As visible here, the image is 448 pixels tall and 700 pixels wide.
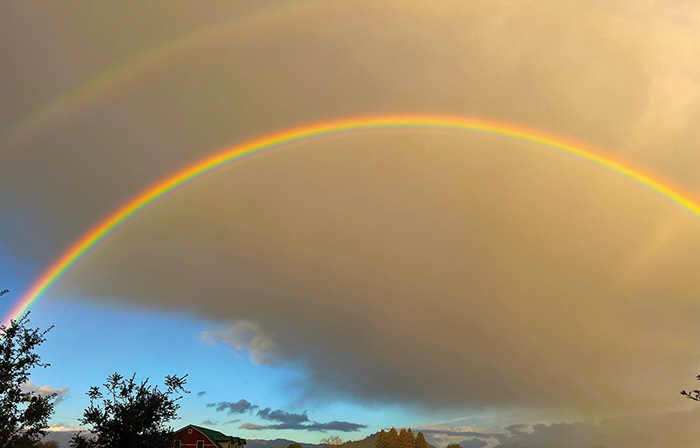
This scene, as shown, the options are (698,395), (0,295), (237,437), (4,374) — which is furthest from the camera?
(237,437)

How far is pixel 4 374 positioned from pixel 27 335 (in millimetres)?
2232

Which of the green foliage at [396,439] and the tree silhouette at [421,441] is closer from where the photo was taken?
the green foliage at [396,439]

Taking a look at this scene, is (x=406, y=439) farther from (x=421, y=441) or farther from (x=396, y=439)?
(x=421, y=441)

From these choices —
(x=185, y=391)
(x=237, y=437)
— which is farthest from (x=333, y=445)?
(x=185, y=391)

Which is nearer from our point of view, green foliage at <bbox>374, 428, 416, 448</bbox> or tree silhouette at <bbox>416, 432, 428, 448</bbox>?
green foliage at <bbox>374, 428, 416, 448</bbox>

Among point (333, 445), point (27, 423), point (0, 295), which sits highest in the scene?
point (333, 445)

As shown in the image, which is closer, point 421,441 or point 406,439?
point 406,439

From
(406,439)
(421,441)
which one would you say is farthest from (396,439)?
(421,441)

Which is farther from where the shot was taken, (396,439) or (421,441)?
(421,441)

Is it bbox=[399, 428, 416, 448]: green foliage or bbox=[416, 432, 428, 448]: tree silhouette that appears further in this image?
bbox=[416, 432, 428, 448]: tree silhouette

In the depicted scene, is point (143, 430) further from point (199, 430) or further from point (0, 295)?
point (199, 430)

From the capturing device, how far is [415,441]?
172 metres

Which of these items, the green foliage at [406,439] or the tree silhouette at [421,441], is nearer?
the green foliage at [406,439]

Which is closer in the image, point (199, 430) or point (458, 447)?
point (199, 430)
